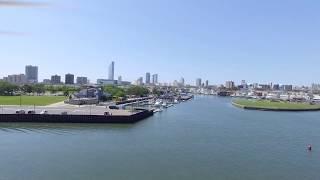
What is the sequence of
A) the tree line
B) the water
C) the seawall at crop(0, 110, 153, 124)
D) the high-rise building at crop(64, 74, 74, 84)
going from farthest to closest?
the high-rise building at crop(64, 74, 74, 84)
the tree line
the seawall at crop(0, 110, 153, 124)
the water

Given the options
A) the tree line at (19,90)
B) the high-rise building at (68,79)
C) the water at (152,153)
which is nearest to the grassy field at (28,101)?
the tree line at (19,90)

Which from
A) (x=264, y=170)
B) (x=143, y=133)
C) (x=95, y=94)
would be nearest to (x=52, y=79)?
(x=95, y=94)

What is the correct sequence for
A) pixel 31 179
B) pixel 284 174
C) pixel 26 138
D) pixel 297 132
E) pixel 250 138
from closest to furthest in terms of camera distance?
pixel 31 179, pixel 284 174, pixel 26 138, pixel 250 138, pixel 297 132

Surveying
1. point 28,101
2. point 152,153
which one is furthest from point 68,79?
point 152,153

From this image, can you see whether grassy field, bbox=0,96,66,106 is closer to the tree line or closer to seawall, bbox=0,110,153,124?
seawall, bbox=0,110,153,124

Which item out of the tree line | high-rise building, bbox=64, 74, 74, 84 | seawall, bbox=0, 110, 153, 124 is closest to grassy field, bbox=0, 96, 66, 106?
seawall, bbox=0, 110, 153, 124

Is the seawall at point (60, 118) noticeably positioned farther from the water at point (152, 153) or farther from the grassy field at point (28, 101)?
the grassy field at point (28, 101)

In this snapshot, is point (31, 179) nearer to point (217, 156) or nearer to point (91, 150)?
point (91, 150)

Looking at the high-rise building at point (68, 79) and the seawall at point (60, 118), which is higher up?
the high-rise building at point (68, 79)

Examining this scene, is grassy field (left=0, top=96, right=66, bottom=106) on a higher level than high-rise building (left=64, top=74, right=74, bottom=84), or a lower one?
lower
